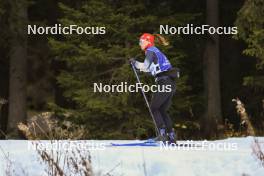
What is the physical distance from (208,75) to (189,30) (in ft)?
7.02

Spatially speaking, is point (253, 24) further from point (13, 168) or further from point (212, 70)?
point (13, 168)

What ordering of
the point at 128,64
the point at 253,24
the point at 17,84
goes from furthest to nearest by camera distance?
the point at 17,84 < the point at 128,64 < the point at 253,24

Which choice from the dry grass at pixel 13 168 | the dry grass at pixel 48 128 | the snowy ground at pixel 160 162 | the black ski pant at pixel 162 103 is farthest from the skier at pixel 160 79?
the dry grass at pixel 13 168

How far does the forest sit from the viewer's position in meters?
16.7

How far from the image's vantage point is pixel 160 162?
28.0 ft

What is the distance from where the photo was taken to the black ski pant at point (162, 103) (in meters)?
10.6

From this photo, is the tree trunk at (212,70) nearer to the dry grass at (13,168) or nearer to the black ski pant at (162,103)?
the black ski pant at (162,103)

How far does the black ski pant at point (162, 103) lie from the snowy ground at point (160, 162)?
4.42 feet

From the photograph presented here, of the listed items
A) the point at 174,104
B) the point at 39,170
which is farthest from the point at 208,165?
the point at 174,104

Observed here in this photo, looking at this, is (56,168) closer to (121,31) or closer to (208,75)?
(121,31)

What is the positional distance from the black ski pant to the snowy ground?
53.0 inches

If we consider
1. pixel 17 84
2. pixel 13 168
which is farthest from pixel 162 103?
pixel 17 84

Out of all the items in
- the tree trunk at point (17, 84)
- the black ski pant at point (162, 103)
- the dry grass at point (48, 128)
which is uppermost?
the tree trunk at point (17, 84)

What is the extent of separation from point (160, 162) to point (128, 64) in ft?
27.5
